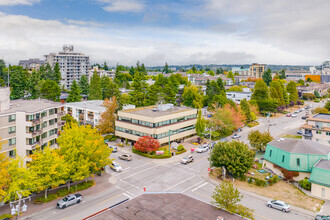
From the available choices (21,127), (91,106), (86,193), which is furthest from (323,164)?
(91,106)

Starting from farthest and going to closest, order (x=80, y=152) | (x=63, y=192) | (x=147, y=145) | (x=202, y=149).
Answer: (x=202, y=149)
(x=147, y=145)
(x=80, y=152)
(x=63, y=192)

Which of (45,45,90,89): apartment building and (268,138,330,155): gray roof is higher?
(45,45,90,89): apartment building

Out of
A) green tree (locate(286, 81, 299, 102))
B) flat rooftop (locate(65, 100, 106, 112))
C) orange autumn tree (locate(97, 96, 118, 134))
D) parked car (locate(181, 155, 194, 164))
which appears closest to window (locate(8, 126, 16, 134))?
orange autumn tree (locate(97, 96, 118, 134))

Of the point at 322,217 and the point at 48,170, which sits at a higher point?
the point at 48,170

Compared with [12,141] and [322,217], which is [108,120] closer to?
[12,141]

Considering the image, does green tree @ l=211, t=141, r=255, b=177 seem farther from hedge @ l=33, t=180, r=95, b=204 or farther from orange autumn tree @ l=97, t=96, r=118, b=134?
orange autumn tree @ l=97, t=96, r=118, b=134

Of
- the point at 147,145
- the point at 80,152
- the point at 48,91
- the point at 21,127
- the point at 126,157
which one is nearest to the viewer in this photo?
the point at 80,152

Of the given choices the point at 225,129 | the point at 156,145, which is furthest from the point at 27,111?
the point at 225,129
